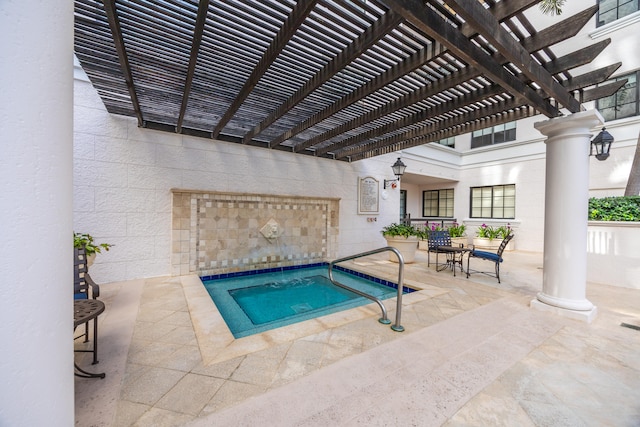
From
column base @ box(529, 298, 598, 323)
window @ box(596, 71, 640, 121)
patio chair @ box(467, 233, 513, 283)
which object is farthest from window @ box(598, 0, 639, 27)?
column base @ box(529, 298, 598, 323)

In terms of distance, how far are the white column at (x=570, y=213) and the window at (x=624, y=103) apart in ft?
20.4

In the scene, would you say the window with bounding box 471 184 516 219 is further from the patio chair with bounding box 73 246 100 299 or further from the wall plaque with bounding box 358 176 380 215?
the patio chair with bounding box 73 246 100 299

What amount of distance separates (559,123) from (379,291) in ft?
10.9

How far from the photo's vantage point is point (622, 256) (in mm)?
4359

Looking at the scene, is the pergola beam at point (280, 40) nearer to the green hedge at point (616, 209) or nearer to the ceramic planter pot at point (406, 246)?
the ceramic planter pot at point (406, 246)

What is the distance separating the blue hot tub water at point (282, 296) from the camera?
10.6ft

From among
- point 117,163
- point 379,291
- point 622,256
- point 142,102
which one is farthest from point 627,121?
point 117,163

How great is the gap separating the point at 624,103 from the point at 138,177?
11.8 metres

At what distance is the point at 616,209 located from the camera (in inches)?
181

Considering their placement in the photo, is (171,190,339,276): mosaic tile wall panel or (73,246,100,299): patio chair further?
(171,190,339,276): mosaic tile wall panel

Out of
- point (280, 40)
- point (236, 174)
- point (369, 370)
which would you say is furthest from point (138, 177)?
point (369, 370)

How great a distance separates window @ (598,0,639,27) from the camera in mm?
6613

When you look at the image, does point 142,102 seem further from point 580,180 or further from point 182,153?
point 580,180

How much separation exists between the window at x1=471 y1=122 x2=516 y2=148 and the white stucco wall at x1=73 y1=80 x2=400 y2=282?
324 inches
